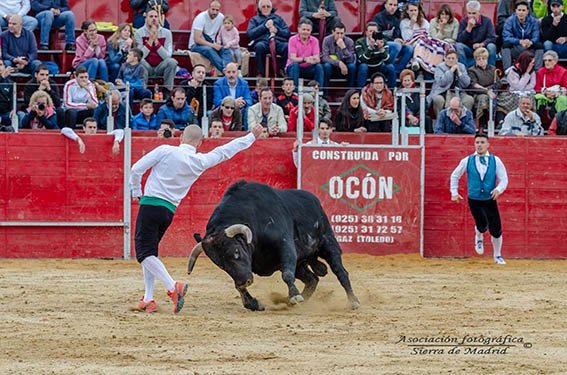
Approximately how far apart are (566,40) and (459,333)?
11010 mm

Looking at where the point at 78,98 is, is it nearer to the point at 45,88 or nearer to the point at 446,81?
the point at 45,88

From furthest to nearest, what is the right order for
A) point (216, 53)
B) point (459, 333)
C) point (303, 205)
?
1. point (216, 53)
2. point (303, 205)
3. point (459, 333)

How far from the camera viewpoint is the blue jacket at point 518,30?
1969cm

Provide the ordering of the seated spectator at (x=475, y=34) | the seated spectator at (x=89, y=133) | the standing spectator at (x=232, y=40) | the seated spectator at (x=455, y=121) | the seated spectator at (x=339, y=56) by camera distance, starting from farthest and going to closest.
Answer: the seated spectator at (x=475, y=34), the standing spectator at (x=232, y=40), the seated spectator at (x=339, y=56), the seated spectator at (x=455, y=121), the seated spectator at (x=89, y=133)

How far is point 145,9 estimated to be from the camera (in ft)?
64.5

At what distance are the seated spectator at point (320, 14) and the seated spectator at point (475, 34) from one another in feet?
6.23

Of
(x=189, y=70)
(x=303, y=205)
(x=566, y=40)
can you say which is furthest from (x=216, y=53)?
(x=303, y=205)

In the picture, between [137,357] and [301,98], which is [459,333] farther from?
[301,98]

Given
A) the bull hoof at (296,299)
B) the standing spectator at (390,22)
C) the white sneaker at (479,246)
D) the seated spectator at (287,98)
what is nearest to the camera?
the bull hoof at (296,299)

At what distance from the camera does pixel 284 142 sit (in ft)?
55.3

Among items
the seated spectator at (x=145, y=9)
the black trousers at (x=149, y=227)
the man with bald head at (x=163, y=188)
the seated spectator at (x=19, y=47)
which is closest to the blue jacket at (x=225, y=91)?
the seated spectator at (x=145, y=9)

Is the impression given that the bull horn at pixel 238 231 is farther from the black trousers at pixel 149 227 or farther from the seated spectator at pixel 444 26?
the seated spectator at pixel 444 26

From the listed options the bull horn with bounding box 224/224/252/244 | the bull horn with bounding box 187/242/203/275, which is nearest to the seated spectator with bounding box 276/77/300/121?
the bull horn with bounding box 187/242/203/275

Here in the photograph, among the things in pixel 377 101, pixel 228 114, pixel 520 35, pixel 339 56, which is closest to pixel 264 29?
pixel 339 56
